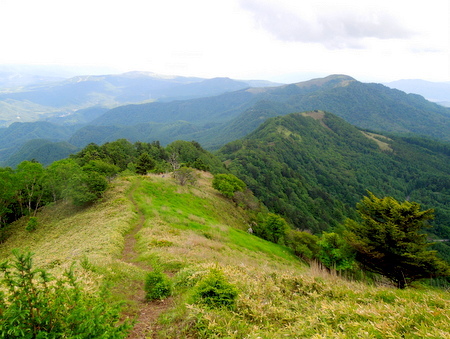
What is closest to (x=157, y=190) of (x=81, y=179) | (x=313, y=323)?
(x=81, y=179)

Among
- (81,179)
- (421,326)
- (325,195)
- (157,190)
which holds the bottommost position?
(325,195)

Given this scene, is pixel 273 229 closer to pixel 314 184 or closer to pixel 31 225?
pixel 31 225

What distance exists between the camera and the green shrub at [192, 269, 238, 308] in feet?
23.8

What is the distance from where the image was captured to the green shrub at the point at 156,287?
9633 millimetres

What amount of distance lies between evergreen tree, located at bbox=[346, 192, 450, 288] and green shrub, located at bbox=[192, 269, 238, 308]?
17104 millimetres

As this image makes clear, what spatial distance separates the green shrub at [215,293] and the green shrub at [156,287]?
260 centimetres

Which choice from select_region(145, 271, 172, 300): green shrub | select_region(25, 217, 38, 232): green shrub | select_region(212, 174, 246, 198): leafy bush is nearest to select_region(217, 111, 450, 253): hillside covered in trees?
select_region(212, 174, 246, 198): leafy bush

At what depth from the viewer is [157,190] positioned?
134 feet

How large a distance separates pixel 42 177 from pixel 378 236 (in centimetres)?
4891

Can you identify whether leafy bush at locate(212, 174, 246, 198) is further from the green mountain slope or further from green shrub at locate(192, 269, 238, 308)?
green shrub at locate(192, 269, 238, 308)

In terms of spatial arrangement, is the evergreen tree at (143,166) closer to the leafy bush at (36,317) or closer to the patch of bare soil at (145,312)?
the patch of bare soil at (145,312)

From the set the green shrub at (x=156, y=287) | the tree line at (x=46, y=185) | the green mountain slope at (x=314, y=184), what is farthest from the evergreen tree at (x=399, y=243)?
the green mountain slope at (x=314, y=184)

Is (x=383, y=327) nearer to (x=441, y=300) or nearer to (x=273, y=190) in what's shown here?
(x=441, y=300)

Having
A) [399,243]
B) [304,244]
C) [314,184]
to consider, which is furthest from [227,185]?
[314,184]
